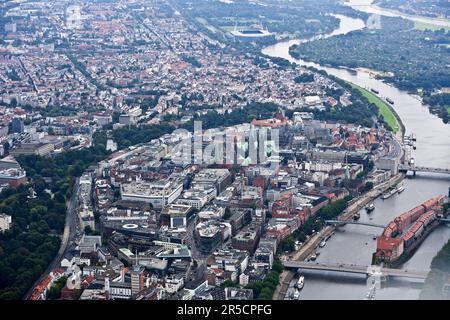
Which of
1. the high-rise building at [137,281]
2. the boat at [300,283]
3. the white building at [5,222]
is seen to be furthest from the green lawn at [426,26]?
the high-rise building at [137,281]

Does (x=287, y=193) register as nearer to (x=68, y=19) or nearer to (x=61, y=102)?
(x=61, y=102)

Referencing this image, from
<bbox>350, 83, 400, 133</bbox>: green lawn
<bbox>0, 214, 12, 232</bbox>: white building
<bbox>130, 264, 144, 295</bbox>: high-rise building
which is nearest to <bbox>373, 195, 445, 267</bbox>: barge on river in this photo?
<bbox>130, 264, 144, 295</bbox>: high-rise building

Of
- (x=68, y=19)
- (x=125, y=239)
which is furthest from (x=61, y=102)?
(x=68, y=19)

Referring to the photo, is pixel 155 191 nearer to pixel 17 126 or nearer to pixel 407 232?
pixel 407 232

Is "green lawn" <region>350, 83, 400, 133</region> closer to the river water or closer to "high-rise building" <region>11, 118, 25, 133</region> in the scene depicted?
the river water

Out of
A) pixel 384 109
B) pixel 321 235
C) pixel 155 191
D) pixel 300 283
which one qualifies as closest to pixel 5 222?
pixel 155 191
